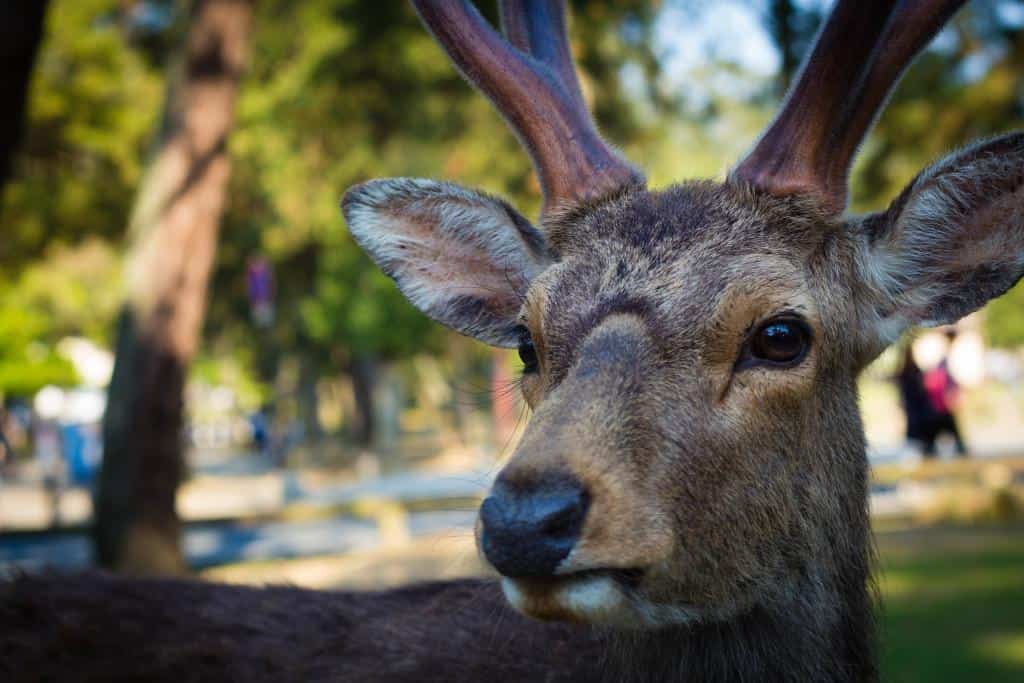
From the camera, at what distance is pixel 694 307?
3.14 metres

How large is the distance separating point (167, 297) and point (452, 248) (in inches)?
294

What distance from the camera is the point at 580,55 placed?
20.9 meters

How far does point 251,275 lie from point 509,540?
17.6 m

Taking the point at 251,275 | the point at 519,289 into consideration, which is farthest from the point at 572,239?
the point at 251,275

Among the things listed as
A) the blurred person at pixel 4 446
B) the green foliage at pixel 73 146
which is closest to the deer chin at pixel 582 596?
the green foliage at pixel 73 146

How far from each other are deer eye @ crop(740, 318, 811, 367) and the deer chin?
0.78 m

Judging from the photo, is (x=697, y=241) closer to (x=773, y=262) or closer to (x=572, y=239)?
(x=773, y=262)

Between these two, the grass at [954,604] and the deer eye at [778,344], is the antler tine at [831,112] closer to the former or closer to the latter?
the deer eye at [778,344]

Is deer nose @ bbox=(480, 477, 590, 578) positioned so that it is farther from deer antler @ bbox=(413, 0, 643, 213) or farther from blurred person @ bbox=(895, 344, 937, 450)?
blurred person @ bbox=(895, 344, 937, 450)

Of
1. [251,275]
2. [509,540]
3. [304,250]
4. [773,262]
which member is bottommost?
[509,540]

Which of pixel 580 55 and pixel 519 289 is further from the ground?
pixel 580 55

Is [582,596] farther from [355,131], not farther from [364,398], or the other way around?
[364,398]

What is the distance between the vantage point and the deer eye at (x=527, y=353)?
11.6 feet

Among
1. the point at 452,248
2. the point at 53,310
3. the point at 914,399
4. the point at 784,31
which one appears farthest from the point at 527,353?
the point at 53,310
